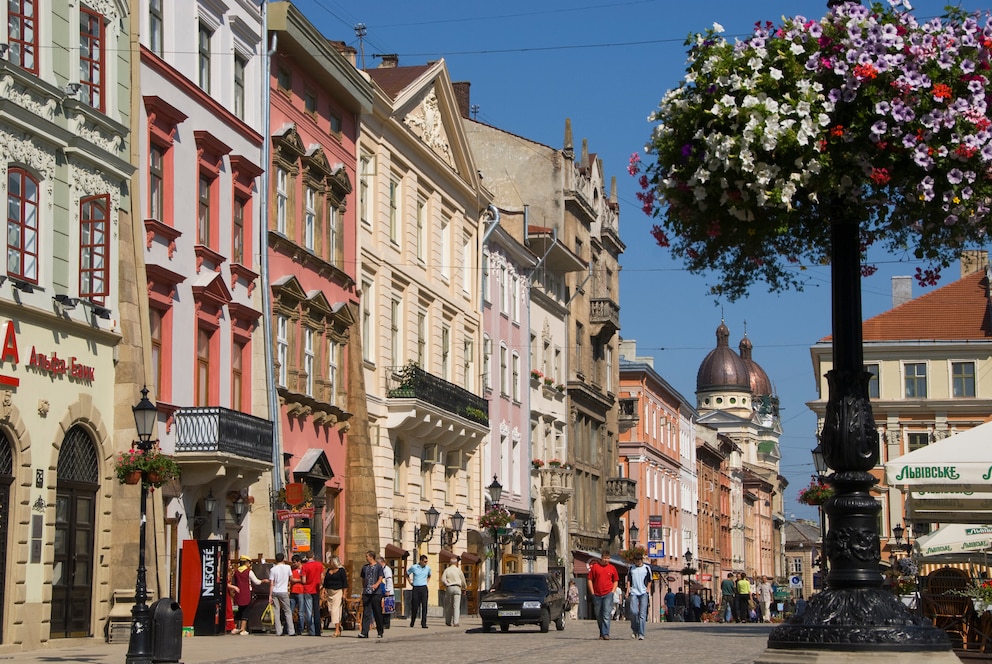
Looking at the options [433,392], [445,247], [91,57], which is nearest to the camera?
[91,57]

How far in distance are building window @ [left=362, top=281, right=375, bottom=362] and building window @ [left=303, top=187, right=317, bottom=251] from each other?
11.5 ft

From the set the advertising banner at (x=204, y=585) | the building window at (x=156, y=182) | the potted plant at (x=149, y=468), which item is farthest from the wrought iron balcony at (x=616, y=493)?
the potted plant at (x=149, y=468)

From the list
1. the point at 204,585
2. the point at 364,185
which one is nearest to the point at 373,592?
the point at 204,585

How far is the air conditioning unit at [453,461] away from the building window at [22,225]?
24.5 meters

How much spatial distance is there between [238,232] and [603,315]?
36916 millimetres

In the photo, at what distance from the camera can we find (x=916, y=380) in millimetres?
81000

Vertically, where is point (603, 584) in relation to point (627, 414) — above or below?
below

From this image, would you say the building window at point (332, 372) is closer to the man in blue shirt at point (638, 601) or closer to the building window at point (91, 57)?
the man in blue shirt at point (638, 601)

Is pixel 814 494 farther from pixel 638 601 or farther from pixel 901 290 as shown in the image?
pixel 901 290

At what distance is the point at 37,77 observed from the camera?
22922mm

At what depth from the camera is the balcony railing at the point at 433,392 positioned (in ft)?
134

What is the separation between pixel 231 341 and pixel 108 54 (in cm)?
729

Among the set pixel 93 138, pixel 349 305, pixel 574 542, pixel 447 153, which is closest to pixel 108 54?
pixel 93 138

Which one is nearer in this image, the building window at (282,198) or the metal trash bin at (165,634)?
the metal trash bin at (165,634)
